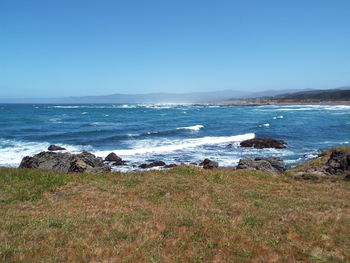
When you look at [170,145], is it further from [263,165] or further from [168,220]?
[168,220]

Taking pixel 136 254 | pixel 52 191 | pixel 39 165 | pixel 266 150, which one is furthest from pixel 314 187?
pixel 266 150

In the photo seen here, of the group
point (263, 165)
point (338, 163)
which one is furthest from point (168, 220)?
point (338, 163)

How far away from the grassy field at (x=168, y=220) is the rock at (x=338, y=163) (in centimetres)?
591

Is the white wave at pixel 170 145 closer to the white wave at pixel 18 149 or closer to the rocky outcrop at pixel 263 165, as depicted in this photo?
the white wave at pixel 18 149

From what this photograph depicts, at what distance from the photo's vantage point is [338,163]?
910 inches

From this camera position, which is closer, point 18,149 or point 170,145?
point 18,149

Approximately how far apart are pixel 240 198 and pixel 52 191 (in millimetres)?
9196

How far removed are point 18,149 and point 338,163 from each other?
1447 inches

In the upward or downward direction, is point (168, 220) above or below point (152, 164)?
above

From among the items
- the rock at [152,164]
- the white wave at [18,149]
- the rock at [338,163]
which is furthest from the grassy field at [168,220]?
the white wave at [18,149]

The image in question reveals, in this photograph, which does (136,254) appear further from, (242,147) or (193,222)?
(242,147)

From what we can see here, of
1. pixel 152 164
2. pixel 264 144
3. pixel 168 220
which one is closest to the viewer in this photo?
pixel 168 220

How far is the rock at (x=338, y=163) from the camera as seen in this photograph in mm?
21984

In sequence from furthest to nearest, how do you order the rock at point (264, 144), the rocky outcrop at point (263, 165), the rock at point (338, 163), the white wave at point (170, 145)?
the rock at point (264, 144)
the white wave at point (170, 145)
the rocky outcrop at point (263, 165)
the rock at point (338, 163)
